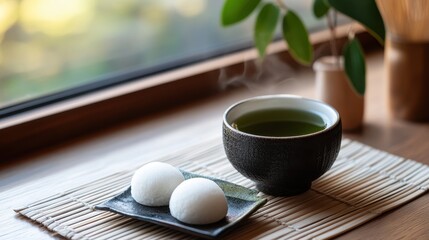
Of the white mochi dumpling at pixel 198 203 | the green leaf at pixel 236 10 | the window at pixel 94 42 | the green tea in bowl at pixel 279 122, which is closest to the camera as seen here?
the white mochi dumpling at pixel 198 203

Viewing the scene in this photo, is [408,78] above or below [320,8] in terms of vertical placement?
Result: below

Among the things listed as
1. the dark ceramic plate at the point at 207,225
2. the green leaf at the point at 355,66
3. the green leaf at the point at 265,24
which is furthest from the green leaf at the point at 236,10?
the dark ceramic plate at the point at 207,225

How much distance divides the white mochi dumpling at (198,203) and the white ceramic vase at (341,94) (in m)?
0.34

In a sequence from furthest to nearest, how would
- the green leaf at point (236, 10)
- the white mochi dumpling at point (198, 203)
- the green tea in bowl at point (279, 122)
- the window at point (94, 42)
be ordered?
the window at point (94, 42) < the green leaf at point (236, 10) < the green tea in bowl at point (279, 122) < the white mochi dumpling at point (198, 203)

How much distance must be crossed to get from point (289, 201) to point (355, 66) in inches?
9.7

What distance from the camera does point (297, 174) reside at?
2.31 ft

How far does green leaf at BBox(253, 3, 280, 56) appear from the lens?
0.90 m

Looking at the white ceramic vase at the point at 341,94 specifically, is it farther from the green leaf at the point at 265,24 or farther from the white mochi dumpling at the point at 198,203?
the white mochi dumpling at the point at 198,203

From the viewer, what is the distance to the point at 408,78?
95 cm

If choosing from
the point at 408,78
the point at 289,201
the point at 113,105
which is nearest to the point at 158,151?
the point at 113,105

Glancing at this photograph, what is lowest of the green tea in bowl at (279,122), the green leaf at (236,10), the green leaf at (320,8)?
the green tea in bowl at (279,122)

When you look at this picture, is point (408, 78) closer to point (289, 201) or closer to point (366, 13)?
point (366, 13)

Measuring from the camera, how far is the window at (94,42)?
39.9 inches

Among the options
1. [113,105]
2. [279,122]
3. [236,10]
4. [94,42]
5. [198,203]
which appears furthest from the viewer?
[94,42]
